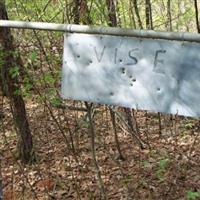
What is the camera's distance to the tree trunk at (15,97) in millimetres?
4059

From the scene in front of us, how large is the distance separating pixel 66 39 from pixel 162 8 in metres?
4.46

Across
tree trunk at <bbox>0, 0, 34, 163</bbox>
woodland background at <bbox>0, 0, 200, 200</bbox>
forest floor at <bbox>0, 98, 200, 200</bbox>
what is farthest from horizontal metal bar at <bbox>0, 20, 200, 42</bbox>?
tree trunk at <bbox>0, 0, 34, 163</bbox>

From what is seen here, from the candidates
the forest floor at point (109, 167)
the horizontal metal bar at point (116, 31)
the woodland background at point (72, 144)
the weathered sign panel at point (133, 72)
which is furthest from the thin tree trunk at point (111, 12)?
the weathered sign panel at point (133, 72)

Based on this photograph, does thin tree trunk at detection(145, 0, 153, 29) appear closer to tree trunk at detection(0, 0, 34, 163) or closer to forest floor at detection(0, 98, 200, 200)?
forest floor at detection(0, 98, 200, 200)

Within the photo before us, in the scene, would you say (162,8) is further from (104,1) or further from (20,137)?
(20,137)

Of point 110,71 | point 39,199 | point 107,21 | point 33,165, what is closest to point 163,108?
point 110,71

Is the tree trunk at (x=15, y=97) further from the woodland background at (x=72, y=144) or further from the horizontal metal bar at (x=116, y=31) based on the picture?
the horizontal metal bar at (x=116, y=31)

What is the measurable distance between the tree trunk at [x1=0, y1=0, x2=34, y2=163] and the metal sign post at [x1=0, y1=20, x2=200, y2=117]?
2.02 m

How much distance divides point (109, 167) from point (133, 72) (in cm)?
280

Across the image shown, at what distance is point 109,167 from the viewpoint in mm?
4504

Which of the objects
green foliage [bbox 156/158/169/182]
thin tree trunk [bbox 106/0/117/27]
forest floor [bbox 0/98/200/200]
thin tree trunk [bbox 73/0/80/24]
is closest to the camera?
green foliage [bbox 156/158/169/182]

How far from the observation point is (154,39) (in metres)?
1.78

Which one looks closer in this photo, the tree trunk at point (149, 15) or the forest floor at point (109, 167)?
the forest floor at point (109, 167)

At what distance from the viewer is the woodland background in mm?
3559
